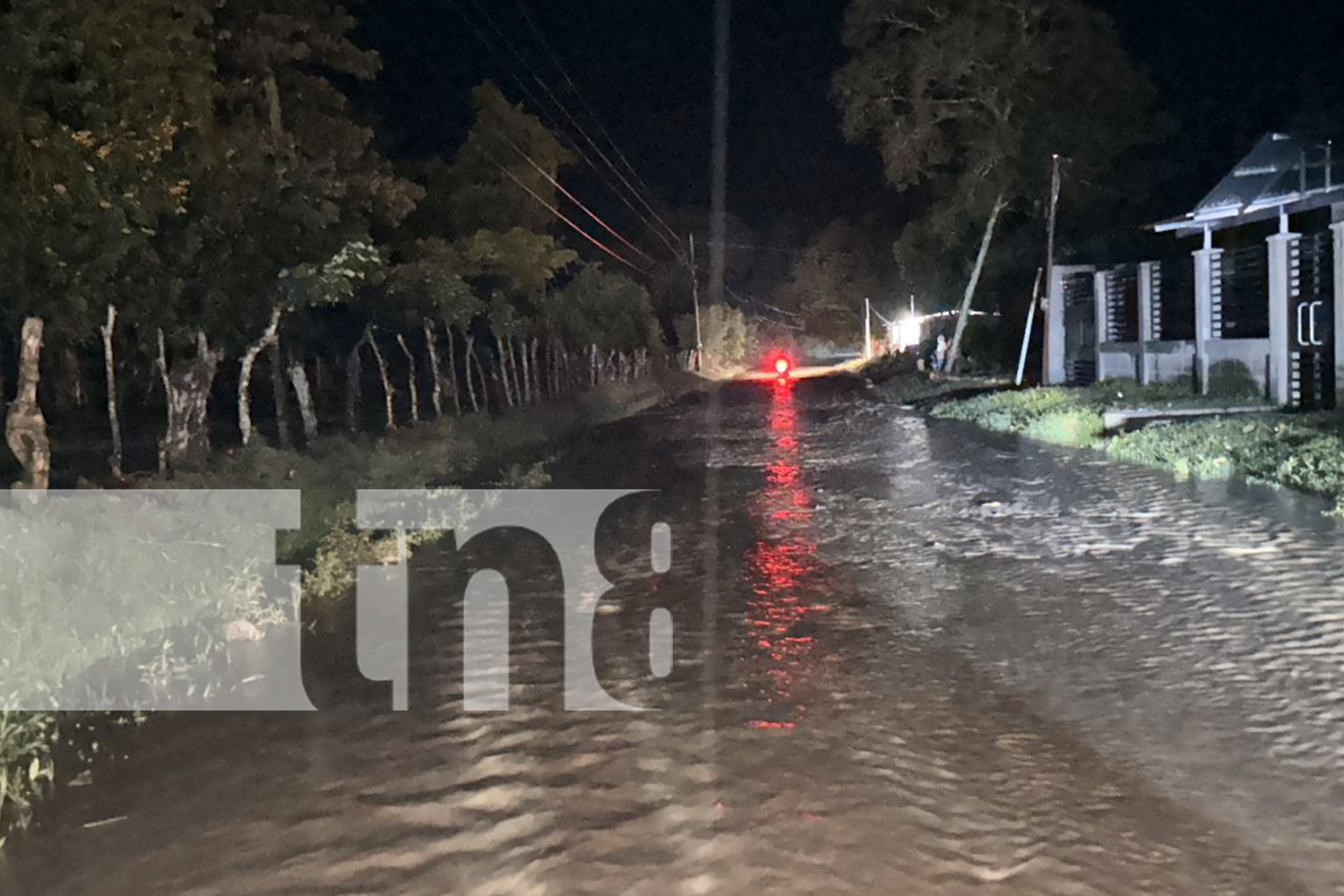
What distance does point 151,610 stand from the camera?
8648 mm

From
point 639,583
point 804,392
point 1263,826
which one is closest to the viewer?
point 1263,826

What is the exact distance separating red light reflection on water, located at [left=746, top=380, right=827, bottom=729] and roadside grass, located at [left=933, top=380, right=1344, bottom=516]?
4.64 meters

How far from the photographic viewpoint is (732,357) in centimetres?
7281

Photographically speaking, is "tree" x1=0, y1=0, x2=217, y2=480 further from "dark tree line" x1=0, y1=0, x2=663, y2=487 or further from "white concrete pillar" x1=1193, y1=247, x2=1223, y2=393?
"white concrete pillar" x1=1193, y1=247, x2=1223, y2=393

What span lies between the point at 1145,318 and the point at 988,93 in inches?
495

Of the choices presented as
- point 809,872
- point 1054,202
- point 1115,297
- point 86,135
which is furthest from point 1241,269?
point 809,872

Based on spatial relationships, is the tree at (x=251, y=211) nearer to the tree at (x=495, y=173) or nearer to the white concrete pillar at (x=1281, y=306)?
the tree at (x=495, y=173)

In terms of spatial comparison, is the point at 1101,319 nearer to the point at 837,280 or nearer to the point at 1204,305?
the point at 1204,305

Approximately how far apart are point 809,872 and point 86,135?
8.63 meters

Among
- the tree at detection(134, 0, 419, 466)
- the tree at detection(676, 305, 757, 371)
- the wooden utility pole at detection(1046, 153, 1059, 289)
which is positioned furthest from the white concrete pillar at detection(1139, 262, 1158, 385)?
the tree at detection(676, 305, 757, 371)

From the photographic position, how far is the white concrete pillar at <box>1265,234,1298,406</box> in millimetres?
19516

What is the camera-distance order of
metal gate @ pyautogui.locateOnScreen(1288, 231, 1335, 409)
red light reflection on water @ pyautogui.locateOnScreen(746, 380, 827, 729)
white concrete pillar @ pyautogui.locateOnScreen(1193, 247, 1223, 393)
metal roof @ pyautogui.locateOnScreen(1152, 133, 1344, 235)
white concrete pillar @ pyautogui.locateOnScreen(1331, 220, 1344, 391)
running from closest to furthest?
red light reflection on water @ pyautogui.locateOnScreen(746, 380, 827, 729) → white concrete pillar @ pyautogui.locateOnScreen(1331, 220, 1344, 391) → metal gate @ pyautogui.locateOnScreen(1288, 231, 1335, 409) → metal roof @ pyautogui.locateOnScreen(1152, 133, 1344, 235) → white concrete pillar @ pyautogui.locateOnScreen(1193, 247, 1223, 393)

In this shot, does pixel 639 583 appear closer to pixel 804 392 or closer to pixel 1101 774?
pixel 1101 774

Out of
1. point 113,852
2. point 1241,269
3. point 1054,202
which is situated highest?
point 1054,202
